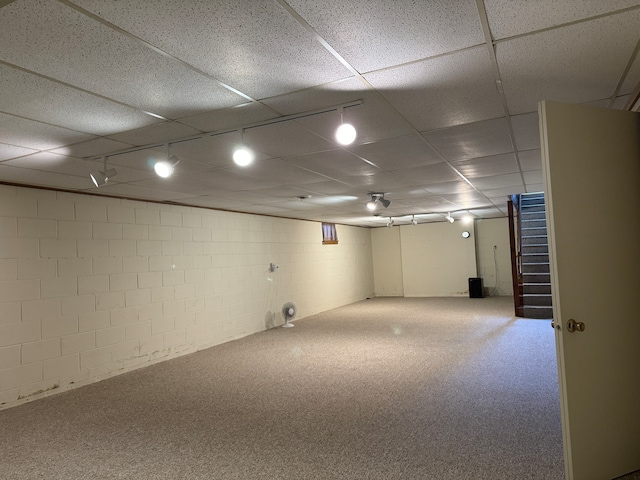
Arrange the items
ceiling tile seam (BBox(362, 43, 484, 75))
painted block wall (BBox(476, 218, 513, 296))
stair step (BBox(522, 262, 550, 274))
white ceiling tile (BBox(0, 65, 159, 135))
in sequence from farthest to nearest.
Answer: painted block wall (BBox(476, 218, 513, 296)), stair step (BBox(522, 262, 550, 274)), white ceiling tile (BBox(0, 65, 159, 135)), ceiling tile seam (BBox(362, 43, 484, 75))

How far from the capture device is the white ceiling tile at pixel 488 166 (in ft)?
13.8

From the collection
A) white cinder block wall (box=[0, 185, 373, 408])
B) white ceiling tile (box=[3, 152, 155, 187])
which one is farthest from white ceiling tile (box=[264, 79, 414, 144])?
white cinder block wall (box=[0, 185, 373, 408])

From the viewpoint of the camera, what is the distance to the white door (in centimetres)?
216

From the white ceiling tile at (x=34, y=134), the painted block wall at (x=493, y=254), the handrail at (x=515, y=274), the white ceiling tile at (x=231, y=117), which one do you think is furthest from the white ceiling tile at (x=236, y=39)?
the painted block wall at (x=493, y=254)

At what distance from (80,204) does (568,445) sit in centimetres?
510

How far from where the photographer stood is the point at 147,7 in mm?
1528

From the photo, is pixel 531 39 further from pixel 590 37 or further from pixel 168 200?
pixel 168 200

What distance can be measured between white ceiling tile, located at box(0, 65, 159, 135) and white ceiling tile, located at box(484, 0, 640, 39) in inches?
79.0

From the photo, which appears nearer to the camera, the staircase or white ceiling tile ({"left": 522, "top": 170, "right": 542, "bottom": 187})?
white ceiling tile ({"left": 522, "top": 170, "right": 542, "bottom": 187})

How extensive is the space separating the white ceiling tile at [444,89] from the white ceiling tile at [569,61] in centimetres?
11

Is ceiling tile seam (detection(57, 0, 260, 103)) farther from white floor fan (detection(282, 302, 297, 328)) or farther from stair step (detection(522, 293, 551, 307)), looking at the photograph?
stair step (detection(522, 293, 551, 307))

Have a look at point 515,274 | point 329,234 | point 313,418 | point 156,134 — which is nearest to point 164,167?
point 156,134

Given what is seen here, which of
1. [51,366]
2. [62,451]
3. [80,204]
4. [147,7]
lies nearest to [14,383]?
[51,366]

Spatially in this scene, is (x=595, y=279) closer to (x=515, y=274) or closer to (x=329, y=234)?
(x=515, y=274)
